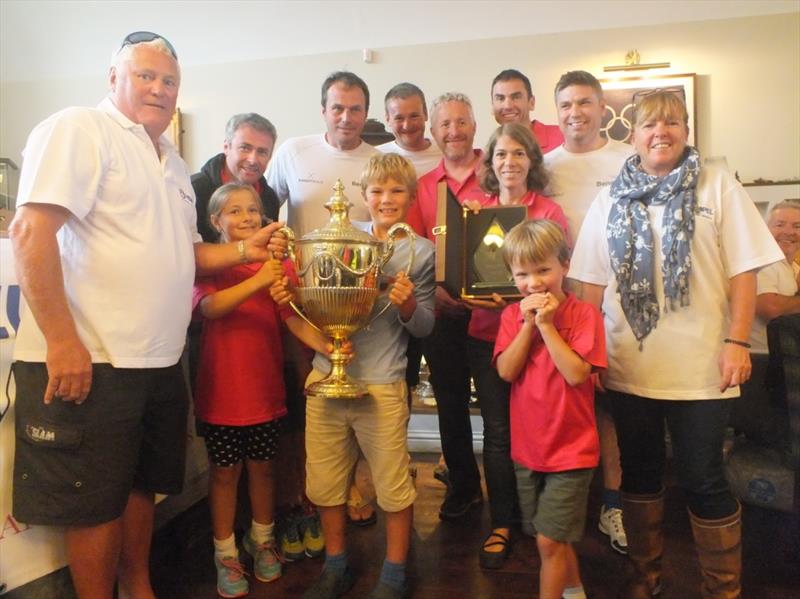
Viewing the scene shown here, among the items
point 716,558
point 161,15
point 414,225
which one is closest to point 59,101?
point 161,15

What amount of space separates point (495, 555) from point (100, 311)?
1.34 m

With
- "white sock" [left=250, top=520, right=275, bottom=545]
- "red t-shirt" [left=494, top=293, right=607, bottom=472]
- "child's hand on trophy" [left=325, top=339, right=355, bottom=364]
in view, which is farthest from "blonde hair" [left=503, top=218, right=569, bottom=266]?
"white sock" [left=250, top=520, right=275, bottom=545]

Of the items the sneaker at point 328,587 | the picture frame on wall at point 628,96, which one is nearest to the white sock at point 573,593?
the sneaker at point 328,587

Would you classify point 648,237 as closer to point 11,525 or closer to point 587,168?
point 587,168

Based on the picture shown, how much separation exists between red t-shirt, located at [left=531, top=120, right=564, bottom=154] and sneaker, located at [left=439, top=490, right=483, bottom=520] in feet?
4.58

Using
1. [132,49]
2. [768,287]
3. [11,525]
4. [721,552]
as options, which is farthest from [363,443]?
[768,287]

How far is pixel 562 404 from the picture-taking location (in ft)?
4.69

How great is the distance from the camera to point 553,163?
6.97ft

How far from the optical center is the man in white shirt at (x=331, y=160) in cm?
222

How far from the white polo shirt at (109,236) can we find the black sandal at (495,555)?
1112mm

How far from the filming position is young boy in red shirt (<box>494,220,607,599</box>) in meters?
1.41

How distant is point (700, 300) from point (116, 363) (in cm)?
139

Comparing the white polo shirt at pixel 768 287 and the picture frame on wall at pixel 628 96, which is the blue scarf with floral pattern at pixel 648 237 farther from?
the picture frame on wall at pixel 628 96

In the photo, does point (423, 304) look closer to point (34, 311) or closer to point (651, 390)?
point (651, 390)
